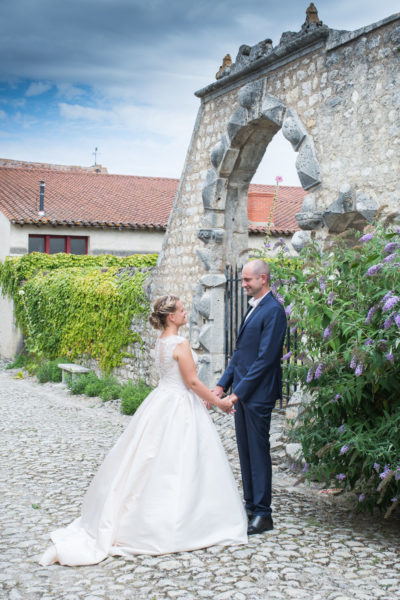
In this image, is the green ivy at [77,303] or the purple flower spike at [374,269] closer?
the purple flower spike at [374,269]

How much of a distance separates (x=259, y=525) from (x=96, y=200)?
766 inches

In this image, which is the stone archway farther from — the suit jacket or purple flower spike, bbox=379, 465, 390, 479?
purple flower spike, bbox=379, 465, 390, 479

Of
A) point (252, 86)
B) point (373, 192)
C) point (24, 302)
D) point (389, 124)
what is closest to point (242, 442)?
point (373, 192)

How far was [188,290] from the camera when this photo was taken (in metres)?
9.53

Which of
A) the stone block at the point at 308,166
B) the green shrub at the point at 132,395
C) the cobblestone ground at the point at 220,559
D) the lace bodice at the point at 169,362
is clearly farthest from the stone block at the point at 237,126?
the lace bodice at the point at 169,362

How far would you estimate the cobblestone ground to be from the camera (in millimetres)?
3541

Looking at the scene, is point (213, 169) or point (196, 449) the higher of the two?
point (213, 169)

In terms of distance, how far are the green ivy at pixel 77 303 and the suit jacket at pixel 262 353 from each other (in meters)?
6.15

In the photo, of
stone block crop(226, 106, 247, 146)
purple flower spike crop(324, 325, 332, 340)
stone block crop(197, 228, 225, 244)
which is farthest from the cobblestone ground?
stone block crop(226, 106, 247, 146)

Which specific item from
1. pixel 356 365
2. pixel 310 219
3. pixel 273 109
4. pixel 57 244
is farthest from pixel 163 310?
→ pixel 57 244

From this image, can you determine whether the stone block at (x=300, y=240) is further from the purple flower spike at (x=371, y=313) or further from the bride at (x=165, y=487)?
the purple flower spike at (x=371, y=313)

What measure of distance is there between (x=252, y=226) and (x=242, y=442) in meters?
16.9

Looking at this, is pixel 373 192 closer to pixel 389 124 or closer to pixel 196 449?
pixel 389 124

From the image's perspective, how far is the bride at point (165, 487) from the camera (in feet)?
13.3
